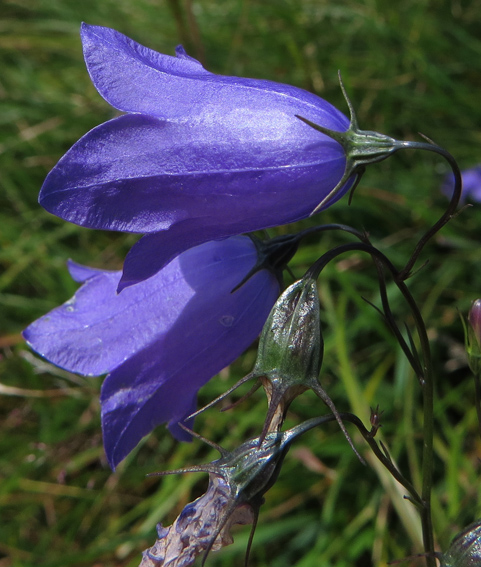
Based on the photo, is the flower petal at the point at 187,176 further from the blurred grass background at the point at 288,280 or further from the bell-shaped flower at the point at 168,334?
the blurred grass background at the point at 288,280

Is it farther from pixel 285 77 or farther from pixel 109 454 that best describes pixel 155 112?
pixel 285 77

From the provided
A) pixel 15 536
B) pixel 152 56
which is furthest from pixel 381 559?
pixel 152 56

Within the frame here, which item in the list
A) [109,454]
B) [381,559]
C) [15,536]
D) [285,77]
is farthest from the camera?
[285,77]

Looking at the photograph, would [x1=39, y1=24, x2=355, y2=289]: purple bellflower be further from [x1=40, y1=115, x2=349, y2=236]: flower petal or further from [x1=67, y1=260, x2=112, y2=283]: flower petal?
[x1=67, y1=260, x2=112, y2=283]: flower petal

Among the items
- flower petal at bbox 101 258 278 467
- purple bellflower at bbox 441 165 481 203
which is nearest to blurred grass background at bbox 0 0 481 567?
purple bellflower at bbox 441 165 481 203

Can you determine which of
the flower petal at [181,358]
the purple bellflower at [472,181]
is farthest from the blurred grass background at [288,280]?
the flower petal at [181,358]

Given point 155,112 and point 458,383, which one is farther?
point 458,383
